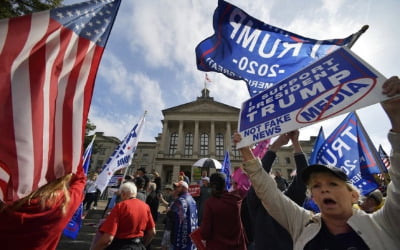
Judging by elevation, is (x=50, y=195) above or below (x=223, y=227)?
above

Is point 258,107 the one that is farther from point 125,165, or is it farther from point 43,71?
point 125,165

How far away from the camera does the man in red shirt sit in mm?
2378

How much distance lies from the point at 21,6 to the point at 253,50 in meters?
8.19

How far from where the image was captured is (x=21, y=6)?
6535 millimetres

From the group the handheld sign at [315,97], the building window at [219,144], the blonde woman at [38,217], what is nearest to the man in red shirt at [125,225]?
the blonde woman at [38,217]

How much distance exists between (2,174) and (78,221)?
13.5 ft

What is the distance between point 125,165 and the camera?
518cm

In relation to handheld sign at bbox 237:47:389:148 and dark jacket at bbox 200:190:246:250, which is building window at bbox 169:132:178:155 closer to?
dark jacket at bbox 200:190:246:250

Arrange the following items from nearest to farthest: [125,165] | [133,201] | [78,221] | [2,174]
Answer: [2,174]
[133,201]
[78,221]
[125,165]

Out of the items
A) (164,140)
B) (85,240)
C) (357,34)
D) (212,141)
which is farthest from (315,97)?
(164,140)

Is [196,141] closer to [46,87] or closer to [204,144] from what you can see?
[204,144]

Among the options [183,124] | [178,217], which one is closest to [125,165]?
[178,217]

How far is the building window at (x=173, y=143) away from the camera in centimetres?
3484

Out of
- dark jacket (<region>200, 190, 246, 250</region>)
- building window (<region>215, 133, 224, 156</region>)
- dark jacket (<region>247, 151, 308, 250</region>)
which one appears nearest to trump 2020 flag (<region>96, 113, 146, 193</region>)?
dark jacket (<region>200, 190, 246, 250</region>)
